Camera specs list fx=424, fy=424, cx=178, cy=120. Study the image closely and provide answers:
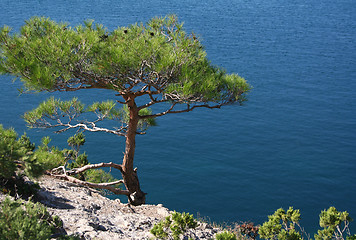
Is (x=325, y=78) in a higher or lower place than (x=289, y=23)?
lower

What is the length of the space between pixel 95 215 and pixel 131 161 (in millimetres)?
3564

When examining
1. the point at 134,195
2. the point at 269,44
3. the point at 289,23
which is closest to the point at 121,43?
the point at 134,195

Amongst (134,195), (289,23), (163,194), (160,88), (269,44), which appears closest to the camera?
(160,88)

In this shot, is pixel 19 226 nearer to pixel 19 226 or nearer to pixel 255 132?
pixel 19 226

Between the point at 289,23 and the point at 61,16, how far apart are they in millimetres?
26556

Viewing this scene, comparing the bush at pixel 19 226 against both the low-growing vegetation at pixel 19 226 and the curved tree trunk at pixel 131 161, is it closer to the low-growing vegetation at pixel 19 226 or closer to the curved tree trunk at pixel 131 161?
the low-growing vegetation at pixel 19 226

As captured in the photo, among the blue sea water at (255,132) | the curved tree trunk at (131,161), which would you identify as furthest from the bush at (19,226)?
the blue sea water at (255,132)

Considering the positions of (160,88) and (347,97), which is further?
(347,97)

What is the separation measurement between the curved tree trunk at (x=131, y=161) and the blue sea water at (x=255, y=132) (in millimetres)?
5797

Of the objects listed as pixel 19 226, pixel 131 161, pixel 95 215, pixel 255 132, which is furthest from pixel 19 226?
pixel 255 132

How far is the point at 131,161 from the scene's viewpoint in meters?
12.7

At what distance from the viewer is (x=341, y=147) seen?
24.4 meters

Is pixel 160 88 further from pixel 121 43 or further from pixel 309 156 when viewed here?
pixel 309 156

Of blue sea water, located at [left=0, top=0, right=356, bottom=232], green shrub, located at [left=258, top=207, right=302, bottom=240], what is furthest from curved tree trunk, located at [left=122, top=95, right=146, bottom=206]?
blue sea water, located at [left=0, top=0, right=356, bottom=232]
